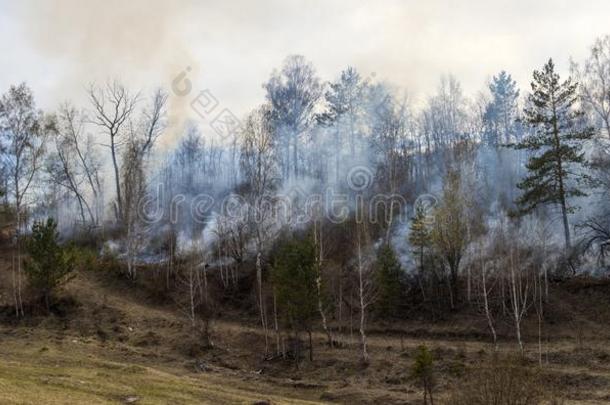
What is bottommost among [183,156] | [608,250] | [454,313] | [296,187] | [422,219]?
[454,313]

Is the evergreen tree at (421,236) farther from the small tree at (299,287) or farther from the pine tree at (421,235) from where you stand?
the small tree at (299,287)

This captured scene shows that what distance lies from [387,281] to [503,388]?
18790 millimetres

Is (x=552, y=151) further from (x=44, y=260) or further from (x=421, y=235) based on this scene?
(x=44, y=260)

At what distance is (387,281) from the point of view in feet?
105

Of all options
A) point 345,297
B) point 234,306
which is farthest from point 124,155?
point 345,297

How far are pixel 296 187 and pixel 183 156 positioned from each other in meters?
28.2

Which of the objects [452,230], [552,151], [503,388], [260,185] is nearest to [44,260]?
[260,185]

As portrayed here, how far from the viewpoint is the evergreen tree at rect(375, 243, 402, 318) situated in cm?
3183

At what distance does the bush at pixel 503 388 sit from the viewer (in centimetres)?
1309

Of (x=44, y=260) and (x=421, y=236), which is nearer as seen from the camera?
(x=44, y=260)

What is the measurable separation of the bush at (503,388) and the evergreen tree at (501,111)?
157 ft

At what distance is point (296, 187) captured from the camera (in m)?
51.3

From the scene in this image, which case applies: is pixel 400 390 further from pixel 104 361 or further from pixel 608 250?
pixel 608 250
